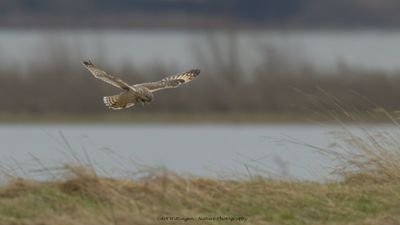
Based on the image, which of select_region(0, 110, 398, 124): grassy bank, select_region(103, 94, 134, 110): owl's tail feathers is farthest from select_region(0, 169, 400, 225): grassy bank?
select_region(0, 110, 398, 124): grassy bank

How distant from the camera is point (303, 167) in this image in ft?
29.9

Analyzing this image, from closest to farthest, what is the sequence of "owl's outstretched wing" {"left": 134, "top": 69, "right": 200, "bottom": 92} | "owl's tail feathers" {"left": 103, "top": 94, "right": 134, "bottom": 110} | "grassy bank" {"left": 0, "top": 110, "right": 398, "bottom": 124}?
"owl's tail feathers" {"left": 103, "top": 94, "right": 134, "bottom": 110}, "owl's outstretched wing" {"left": 134, "top": 69, "right": 200, "bottom": 92}, "grassy bank" {"left": 0, "top": 110, "right": 398, "bottom": 124}

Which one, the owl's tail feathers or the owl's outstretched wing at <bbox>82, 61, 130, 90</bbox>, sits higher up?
the owl's outstretched wing at <bbox>82, 61, 130, 90</bbox>

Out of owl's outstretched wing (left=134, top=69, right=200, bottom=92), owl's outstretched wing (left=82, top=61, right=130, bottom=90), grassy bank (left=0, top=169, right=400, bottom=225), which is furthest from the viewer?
owl's outstretched wing (left=134, top=69, right=200, bottom=92)

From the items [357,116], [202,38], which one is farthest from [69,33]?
[357,116]

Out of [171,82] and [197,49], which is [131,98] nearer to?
[171,82]

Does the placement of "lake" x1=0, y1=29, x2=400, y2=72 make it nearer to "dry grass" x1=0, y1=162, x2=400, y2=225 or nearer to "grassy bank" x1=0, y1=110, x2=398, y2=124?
"grassy bank" x1=0, y1=110, x2=398, y2=124

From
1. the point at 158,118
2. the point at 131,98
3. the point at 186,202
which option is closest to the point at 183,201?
the point at 186,202

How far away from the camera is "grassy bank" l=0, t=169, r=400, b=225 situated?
729 cm

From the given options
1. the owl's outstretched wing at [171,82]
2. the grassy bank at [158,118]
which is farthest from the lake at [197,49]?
the owl's outstretched wing at [171,82]

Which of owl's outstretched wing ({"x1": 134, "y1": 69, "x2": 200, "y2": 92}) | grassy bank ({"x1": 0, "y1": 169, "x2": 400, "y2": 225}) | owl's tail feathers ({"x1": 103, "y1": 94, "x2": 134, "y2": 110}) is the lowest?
grassy bank ({"x1": 0, "y1": 169, "x2": 400, "y2": 225})

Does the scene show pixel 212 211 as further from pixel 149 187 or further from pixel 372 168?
pixel 372 168

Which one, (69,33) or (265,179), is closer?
(265,179)

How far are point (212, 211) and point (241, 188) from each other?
1.63 feet
